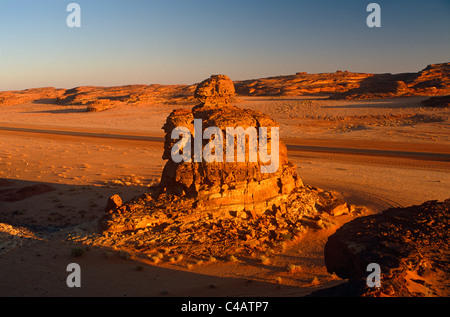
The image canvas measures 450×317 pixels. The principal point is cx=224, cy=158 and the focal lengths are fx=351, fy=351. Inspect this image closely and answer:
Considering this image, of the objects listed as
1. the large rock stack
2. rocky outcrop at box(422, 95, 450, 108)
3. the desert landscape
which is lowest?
the desert landscape

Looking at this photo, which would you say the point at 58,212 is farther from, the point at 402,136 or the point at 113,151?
the point at 402,136

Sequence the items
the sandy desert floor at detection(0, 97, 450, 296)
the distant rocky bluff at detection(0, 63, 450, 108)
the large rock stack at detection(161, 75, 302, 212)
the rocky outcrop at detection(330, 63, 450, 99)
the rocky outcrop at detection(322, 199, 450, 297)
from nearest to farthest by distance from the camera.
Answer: the rocky outcrop at detection(322, 199, 450, 297) < the sandy desert floor at detection(0, 97, 450, 296) < the large rock stack at detection(161, 75, 302, 212) < the rocky outcrop at detection(330, 63, 450, 99) < the distant rocky bluff at detection(0, 63, 450, 108)

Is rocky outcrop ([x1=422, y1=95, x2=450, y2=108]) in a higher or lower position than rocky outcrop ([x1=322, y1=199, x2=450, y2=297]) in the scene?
higher

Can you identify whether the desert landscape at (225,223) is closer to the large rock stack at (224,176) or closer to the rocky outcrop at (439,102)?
the large rock stack at (224,176)

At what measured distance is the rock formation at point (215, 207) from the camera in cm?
887

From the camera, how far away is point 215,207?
960cm

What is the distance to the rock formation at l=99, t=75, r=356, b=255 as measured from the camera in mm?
8867

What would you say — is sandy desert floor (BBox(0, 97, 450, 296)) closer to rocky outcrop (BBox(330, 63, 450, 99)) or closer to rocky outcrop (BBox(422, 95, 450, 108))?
rocky outcrop (BBox(422, 95, 450, 108))

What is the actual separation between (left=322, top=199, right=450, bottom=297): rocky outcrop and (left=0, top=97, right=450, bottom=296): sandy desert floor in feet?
5.85

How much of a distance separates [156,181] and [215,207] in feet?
24.3

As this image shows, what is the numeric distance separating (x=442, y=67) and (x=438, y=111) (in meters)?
36.1

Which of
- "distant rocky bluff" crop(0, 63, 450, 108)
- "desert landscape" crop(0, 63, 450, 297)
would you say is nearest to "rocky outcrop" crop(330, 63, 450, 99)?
"distant rocky bluff" crop(0, 63, 450, 108)
